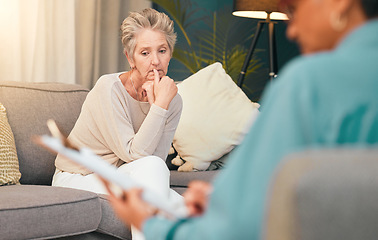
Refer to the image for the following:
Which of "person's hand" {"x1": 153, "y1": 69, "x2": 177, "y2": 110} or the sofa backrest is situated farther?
the sofa backrest

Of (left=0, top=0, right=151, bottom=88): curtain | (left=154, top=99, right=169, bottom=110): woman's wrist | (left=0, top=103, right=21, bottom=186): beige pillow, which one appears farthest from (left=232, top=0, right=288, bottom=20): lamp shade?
(left=0, top=103, right=21, bottom=186): beige pillow

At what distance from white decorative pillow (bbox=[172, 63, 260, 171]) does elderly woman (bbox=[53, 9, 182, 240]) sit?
0.38m

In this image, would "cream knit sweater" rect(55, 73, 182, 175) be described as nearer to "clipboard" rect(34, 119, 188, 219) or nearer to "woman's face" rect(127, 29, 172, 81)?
"woman's face" rect(127, 29, 172, 81)

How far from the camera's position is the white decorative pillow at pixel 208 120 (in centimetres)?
286

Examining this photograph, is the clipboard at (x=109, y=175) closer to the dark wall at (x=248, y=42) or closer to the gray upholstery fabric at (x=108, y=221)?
the gray upholstery fabric at (x=108, y=221)

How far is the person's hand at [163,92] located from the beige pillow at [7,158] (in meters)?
0.62

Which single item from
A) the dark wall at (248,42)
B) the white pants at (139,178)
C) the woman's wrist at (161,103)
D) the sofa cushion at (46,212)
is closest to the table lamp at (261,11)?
the dark wall at (248,42)

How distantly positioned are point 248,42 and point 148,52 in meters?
2.42

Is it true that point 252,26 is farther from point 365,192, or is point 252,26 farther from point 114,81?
point 365,192

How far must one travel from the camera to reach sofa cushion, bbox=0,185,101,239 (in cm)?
188

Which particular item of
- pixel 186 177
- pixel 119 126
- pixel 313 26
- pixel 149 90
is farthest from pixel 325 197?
pixel 186 177

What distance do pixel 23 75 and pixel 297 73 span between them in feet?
9.45

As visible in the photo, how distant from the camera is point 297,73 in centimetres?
63

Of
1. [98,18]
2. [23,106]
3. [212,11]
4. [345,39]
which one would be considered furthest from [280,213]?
[212,11]
